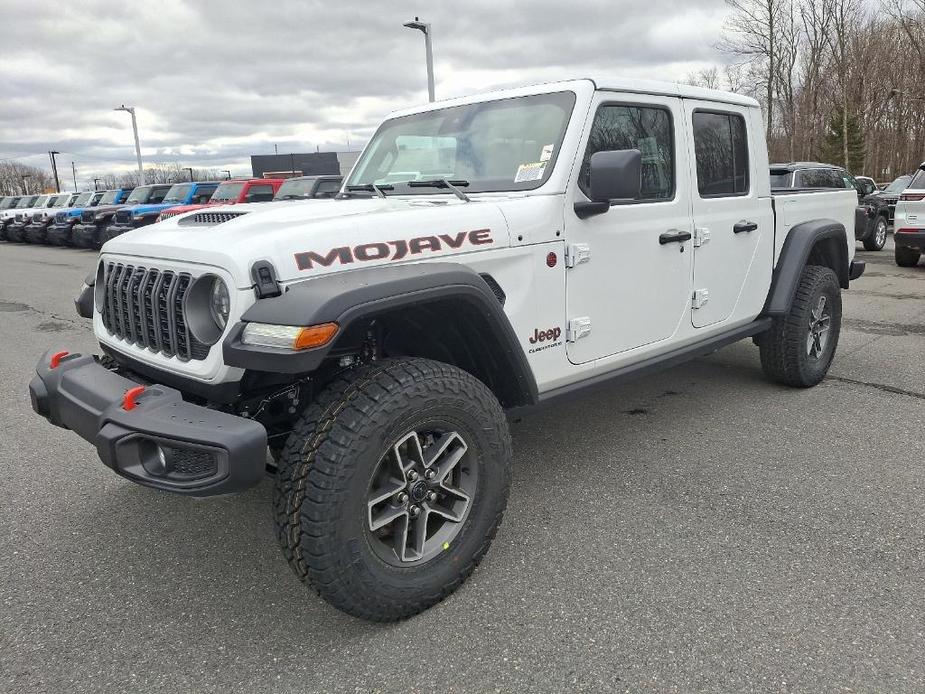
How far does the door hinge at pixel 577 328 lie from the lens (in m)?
3.21

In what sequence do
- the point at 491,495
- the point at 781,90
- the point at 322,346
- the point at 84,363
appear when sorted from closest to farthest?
the point at 322,346 → the point at 491,495 → the point at 84,363 → the point at 781,90

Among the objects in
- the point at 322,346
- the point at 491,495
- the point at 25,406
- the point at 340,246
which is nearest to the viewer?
the point at 322,346

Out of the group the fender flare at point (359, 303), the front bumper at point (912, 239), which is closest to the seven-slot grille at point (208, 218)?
the fender flare at point (359, 303)

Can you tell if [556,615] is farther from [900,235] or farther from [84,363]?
[900,235]

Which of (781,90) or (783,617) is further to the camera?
(781,90)

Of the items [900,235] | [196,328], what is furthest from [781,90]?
[196,328]

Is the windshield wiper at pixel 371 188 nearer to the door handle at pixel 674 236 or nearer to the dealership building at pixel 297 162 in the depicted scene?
the door handle at pixel 674 236

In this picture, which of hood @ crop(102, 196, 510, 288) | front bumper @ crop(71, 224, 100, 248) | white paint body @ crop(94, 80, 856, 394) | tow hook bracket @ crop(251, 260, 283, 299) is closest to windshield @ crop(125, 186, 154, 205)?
front bumper @ crop(71, 224, 100, 248)

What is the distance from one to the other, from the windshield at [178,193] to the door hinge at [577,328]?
675 inches

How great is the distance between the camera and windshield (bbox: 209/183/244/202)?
1576cm

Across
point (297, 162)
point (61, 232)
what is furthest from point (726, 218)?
point (297, 162)

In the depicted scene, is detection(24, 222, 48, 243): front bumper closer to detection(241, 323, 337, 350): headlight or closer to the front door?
the front door

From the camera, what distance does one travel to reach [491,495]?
274 cm

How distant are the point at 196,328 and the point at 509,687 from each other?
61.3 inches
